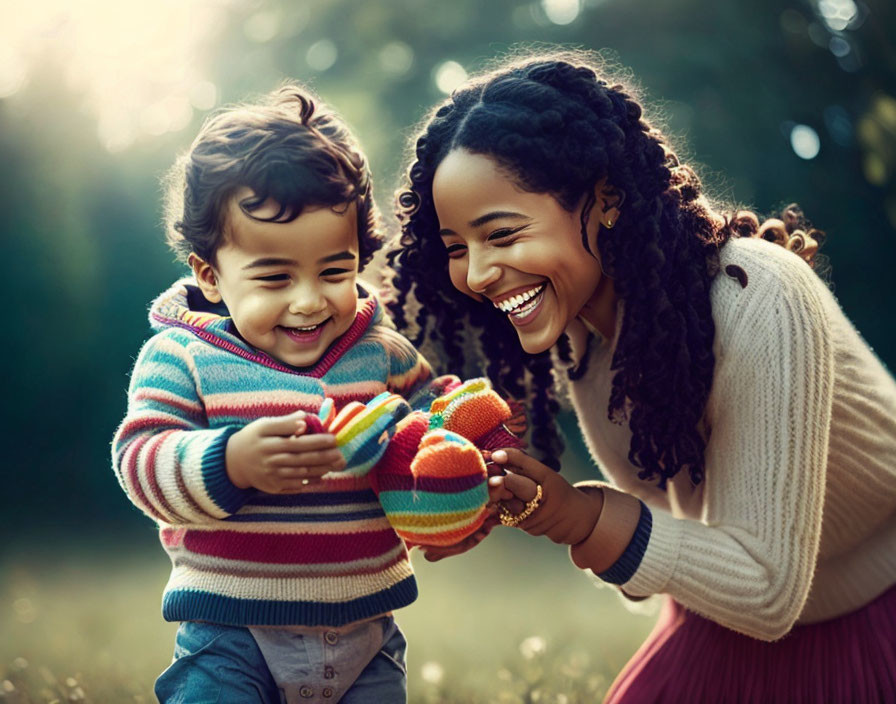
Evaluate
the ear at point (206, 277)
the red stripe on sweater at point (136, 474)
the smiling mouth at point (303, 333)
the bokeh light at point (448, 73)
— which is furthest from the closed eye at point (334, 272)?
the bokeh light at point (448, 73)

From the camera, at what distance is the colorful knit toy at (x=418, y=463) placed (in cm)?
188

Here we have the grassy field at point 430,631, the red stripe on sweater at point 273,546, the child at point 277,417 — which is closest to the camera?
the child at point 277,417

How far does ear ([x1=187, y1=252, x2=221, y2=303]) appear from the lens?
2.21 metres

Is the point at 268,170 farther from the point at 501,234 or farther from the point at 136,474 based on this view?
the point at 136,474

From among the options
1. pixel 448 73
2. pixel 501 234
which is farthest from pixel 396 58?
pixel 501 234

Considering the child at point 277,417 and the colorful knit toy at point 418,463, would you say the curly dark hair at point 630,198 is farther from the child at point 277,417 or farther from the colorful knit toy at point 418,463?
the colorful knit toy at point 418,463

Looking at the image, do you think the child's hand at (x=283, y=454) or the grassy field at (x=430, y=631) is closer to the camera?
the child's hand at (x=283, y=454)

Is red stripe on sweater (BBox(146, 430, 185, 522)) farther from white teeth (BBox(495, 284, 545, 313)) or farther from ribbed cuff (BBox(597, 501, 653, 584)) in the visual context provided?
ribbed cuff (BBox(597, 501, 653, 584))

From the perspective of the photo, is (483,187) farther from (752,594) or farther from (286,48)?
(286,48)

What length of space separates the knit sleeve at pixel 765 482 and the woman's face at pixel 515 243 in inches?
15.6

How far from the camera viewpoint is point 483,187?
2.25 meters

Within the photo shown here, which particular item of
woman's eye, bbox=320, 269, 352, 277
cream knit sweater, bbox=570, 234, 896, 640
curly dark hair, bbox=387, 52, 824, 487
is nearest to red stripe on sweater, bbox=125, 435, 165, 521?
woman's eye, bbox=320, 269, 352, 277

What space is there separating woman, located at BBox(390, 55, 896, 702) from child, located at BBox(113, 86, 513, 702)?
0.20 metres

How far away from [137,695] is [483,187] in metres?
2.21
